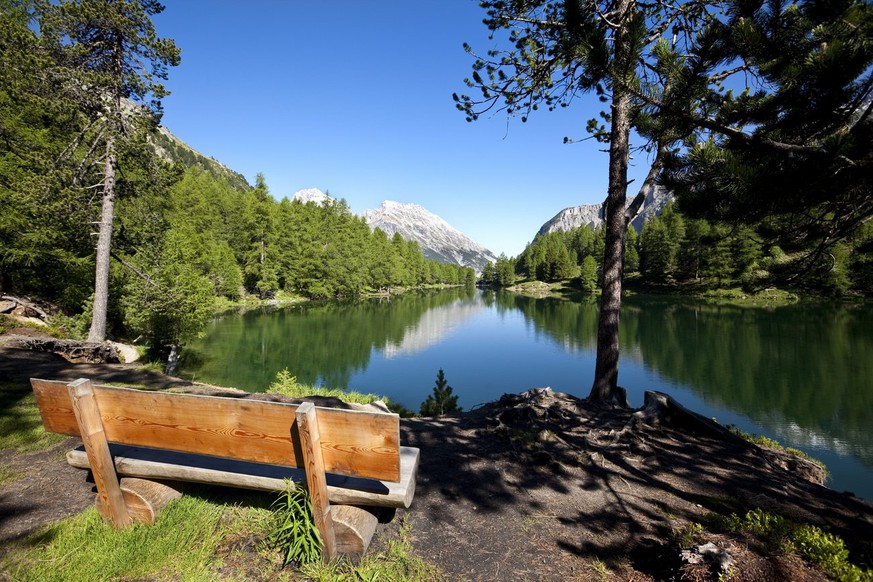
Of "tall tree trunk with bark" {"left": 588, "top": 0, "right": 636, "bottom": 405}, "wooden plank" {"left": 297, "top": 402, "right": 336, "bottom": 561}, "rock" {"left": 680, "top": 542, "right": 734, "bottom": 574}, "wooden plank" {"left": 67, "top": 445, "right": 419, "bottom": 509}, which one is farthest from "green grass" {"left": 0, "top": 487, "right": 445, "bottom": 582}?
"tall tree trunk with bark" {"left": 588, "top": 0, "right": 636, "bottom": 405}

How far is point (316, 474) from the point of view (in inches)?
97.7

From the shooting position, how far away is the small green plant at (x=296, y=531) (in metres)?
2.78

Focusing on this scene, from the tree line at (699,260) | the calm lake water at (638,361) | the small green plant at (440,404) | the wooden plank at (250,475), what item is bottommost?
the calm lake water at (638,361)

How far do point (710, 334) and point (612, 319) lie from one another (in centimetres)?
2729

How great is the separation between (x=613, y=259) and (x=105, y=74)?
15.1 m

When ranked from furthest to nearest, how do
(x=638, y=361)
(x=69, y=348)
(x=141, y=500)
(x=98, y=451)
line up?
(x=638, y=361), (x=69, y=348), (x=141, y=500), (x=98, y=451)

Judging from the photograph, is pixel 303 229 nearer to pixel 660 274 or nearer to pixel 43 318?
pixel 43 318

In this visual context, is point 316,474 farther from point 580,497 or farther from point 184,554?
point 580,497

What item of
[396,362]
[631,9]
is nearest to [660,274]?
[396,362]

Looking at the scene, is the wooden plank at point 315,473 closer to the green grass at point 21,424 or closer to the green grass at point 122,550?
the green grass at point 122,550

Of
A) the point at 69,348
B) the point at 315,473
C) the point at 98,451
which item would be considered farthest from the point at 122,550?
the point at 69,348

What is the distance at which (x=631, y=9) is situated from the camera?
3.18 meters

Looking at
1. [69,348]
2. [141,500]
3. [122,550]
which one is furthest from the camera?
[69,348]

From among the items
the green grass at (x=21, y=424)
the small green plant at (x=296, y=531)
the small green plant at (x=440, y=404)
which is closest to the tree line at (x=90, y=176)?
the green grass at (x=21, y=424)
